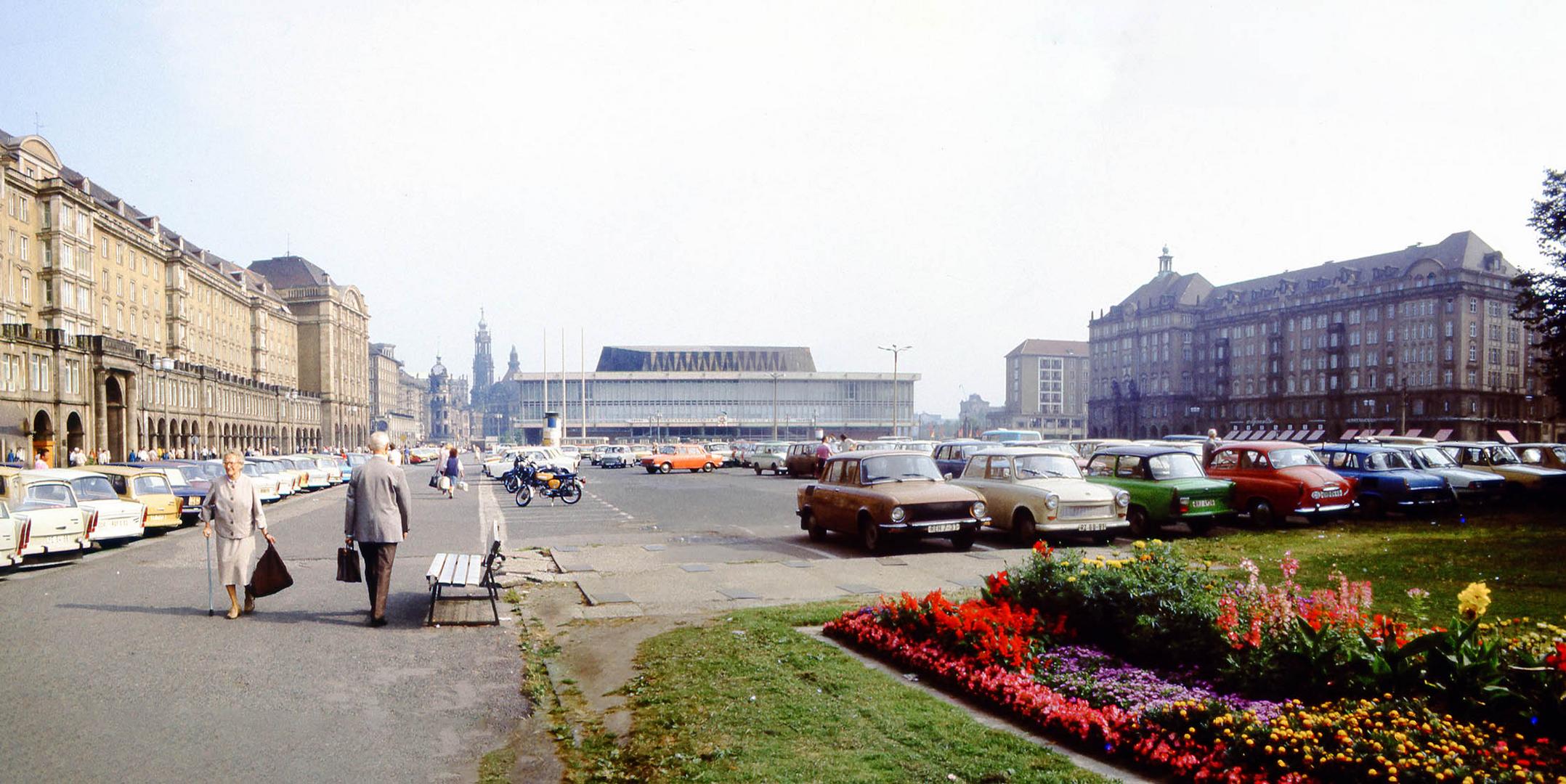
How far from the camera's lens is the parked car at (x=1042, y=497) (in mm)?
16281

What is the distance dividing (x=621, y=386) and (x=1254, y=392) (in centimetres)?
8155

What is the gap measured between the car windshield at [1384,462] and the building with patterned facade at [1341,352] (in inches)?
2423

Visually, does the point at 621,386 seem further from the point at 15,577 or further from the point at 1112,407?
the point at 15,577

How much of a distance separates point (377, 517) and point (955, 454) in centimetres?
2086

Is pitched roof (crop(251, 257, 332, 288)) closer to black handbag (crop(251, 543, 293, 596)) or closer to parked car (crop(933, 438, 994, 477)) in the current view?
parked car (crop(933, 438, 994, 477))

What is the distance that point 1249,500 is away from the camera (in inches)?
748

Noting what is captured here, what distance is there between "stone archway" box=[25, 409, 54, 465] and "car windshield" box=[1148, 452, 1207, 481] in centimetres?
5694

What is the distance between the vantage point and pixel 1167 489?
17.3 metres

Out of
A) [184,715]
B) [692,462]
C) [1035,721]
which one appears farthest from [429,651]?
[692,462]

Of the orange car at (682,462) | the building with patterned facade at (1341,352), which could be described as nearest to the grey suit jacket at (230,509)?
the orange car at (682,462)

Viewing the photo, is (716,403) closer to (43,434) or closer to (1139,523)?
(43,434)

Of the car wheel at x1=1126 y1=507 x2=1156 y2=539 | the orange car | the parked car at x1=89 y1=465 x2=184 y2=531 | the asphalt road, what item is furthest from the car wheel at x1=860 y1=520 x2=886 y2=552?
the orange car

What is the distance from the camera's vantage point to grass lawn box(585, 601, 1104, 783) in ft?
17.1

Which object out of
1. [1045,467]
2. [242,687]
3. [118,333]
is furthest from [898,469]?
[118,333]
